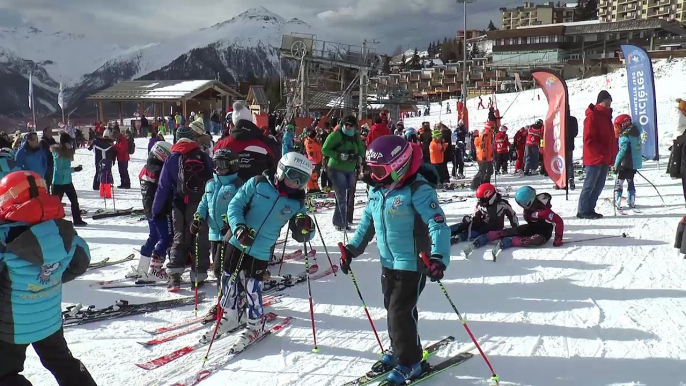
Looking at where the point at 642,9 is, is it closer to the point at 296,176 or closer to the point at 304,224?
the point at 296,176

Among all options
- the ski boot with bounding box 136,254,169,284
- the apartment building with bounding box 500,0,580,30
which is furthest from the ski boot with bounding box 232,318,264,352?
the apartment building with bounding box 500,0,580,30

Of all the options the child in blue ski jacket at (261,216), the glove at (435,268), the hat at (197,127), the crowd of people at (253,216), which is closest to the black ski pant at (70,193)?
the crowd of people at (253,216)

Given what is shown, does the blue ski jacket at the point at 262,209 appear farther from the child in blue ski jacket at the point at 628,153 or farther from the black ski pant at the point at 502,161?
the black ski pant at the point at 502,161

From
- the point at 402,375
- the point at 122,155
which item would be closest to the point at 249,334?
the point at 402,375

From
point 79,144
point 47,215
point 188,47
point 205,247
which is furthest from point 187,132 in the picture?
point 188,47

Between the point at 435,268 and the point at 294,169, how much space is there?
158cm

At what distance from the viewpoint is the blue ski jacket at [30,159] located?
795 cm

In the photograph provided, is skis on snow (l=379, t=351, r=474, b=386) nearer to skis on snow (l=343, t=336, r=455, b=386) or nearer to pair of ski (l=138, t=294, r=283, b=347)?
skis on snow (l=343, t=336, r=455, b=386)

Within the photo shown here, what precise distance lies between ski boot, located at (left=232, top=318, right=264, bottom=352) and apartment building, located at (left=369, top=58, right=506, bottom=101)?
63442 mm

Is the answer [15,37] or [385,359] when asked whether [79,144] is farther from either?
[15,37]

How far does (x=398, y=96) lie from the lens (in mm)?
36344

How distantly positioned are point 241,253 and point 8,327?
186 cm

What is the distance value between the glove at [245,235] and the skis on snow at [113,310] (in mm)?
1754

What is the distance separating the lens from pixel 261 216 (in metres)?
4.16
